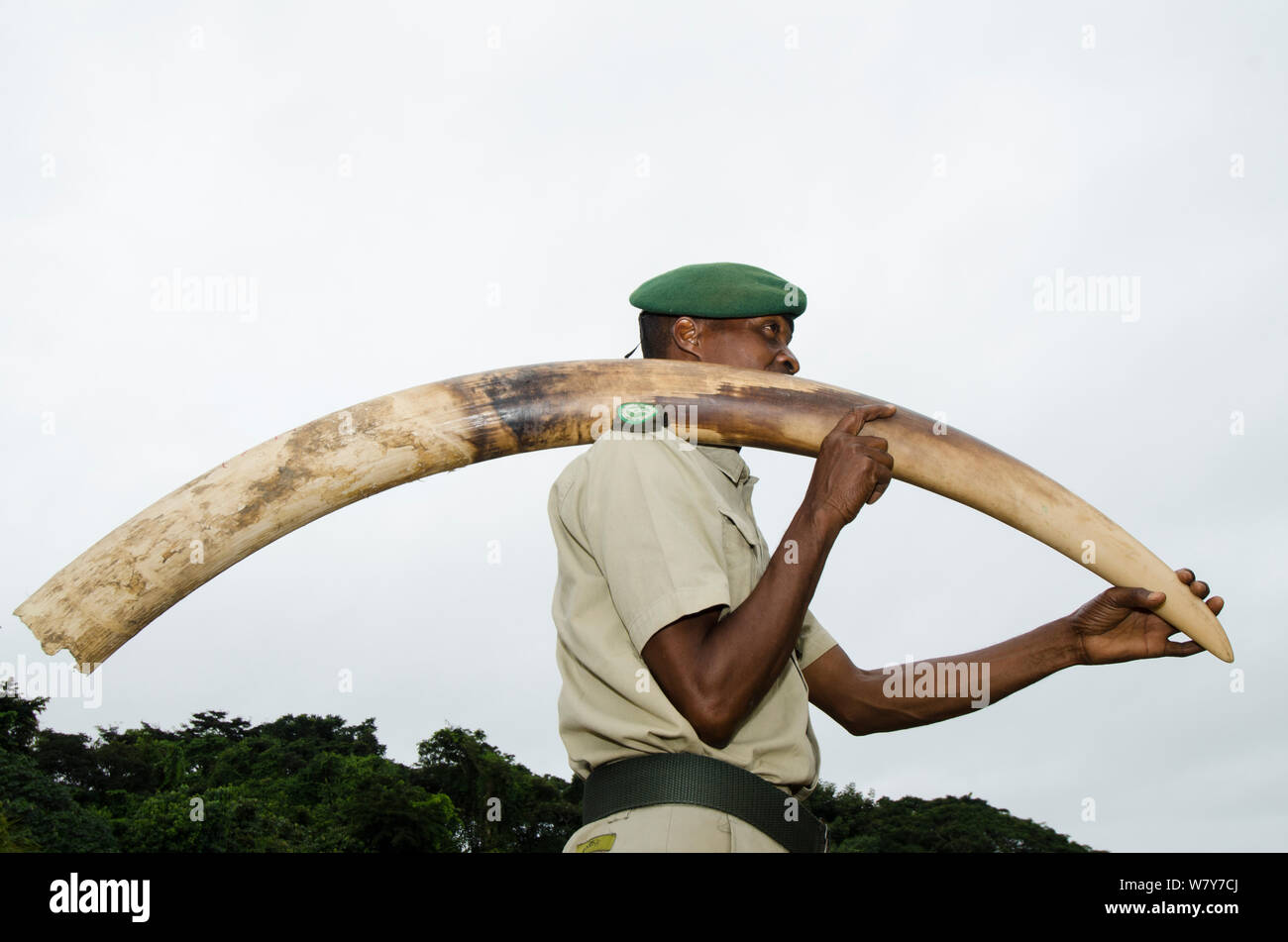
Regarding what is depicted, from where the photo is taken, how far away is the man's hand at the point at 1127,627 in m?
3.63

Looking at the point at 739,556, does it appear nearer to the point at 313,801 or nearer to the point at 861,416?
the point at 861,416

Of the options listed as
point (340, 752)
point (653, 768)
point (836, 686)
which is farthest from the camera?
point (340, 752)

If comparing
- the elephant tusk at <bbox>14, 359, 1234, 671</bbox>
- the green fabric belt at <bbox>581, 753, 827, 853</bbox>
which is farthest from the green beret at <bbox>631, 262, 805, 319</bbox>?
the green fabric belt at <bbox>581, 753, 827, 853</bbox>

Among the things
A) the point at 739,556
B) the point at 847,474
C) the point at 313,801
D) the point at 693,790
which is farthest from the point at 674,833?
the point at 313,801

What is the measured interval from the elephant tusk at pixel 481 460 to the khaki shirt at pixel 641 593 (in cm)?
44

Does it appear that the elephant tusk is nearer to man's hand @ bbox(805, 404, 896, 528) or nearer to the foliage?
man's hand @ bbox(805, 404, 896, 528)

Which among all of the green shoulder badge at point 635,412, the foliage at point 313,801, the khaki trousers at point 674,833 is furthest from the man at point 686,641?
the foliage at point 313,801

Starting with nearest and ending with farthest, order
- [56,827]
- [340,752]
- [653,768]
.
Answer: [653,768]
[56,827]
[340,752]

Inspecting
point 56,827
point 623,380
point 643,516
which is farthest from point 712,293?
point 56,827
